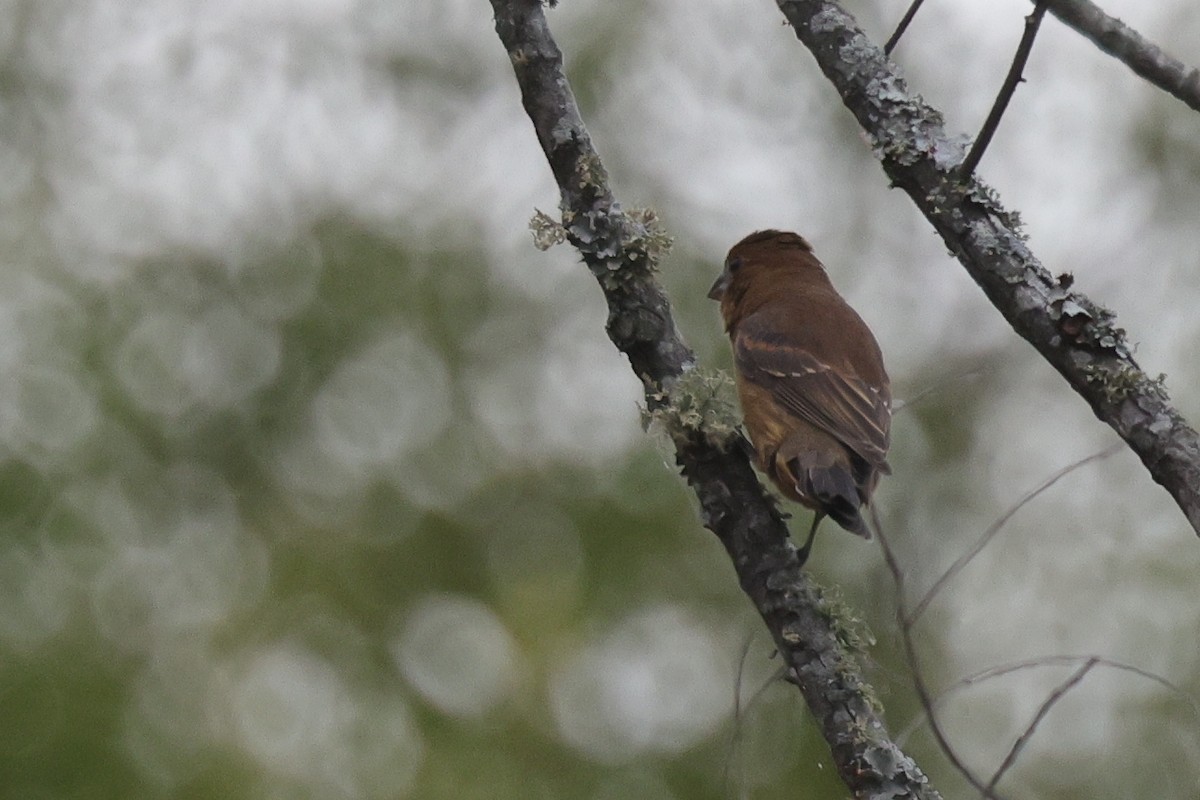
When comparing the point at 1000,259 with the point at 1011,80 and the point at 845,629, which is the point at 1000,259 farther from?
the point at 845,629

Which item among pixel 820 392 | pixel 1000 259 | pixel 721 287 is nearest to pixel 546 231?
pixel 1000 259

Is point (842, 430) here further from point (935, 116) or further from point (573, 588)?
point (573, 588)

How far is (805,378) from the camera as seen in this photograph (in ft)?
16.6

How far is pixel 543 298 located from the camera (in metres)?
8.42

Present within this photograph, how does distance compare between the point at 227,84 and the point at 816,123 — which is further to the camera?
the point at 816,123

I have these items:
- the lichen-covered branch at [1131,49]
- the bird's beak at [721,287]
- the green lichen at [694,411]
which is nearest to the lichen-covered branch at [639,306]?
the green lichen at [694,411]

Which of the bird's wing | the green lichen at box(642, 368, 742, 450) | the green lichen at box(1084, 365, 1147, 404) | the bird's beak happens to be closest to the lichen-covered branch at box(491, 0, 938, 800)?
the green lichen at box(642, 368, 742, 450)

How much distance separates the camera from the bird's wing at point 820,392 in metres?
4.80

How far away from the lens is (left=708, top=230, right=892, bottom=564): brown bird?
15.0 feet

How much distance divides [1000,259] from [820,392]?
5.73 ft

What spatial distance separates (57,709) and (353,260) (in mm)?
2910

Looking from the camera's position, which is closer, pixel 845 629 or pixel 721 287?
pixel 845 629

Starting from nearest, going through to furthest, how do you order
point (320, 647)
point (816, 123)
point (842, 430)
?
point (842, 430) < point (320, 647) < point (816, 123)

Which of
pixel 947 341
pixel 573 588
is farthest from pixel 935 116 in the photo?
pixel 947 341
